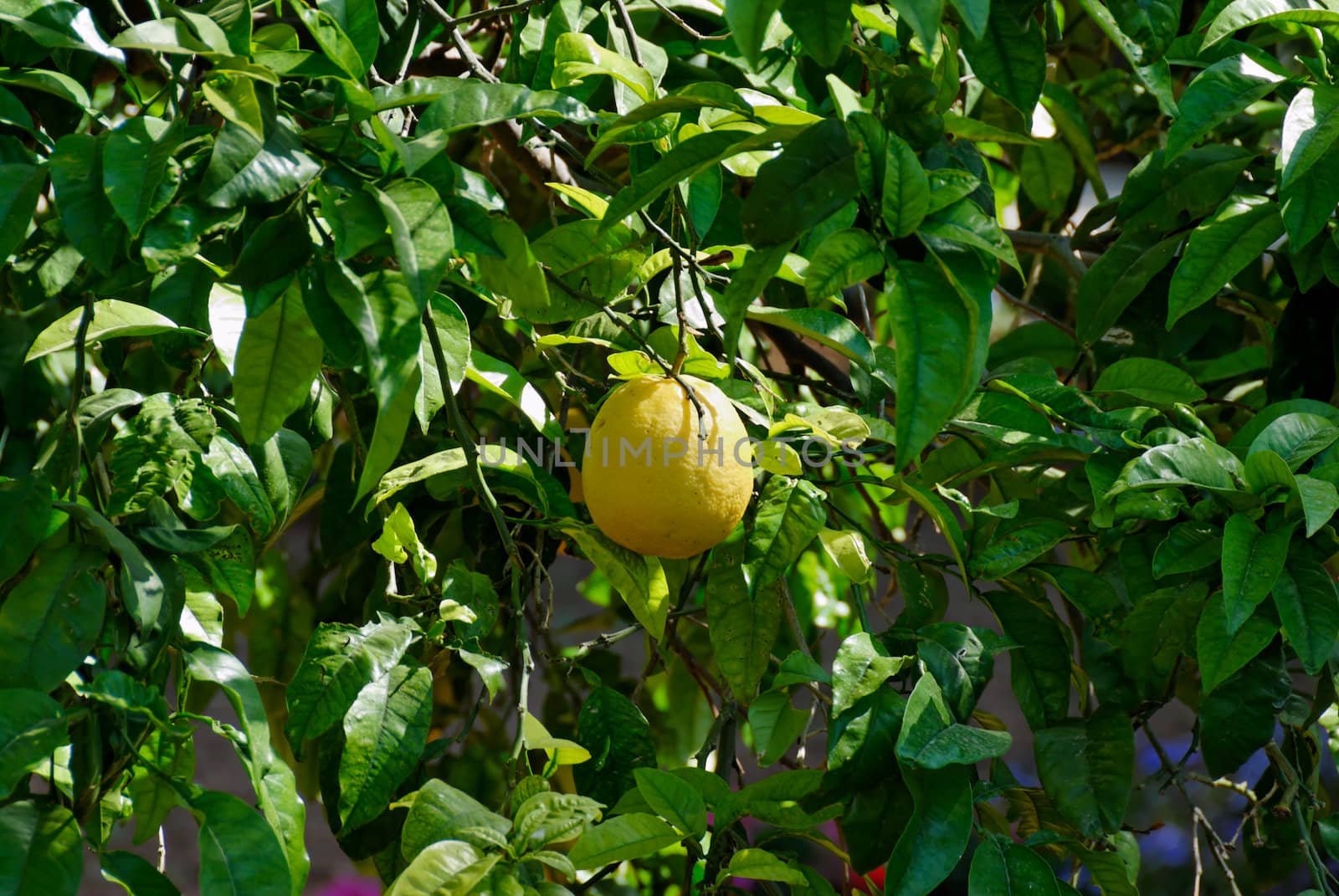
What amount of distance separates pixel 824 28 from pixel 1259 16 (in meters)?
0.51

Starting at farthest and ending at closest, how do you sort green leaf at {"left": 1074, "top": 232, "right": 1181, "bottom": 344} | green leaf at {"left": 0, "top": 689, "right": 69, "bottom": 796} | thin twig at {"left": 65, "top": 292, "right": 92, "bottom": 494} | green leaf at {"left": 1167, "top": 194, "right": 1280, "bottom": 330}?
green leaf at {"left": 1074, "top": 232, "right": 1181, "bottom": 344}, green leaf at {"left": 1167, "top": 194, "right": 1280, "bottom": 330}, thin twig at {"left": 65, "top": 292, "right": 92, "bottom": 494}, green leaf at {"left": 0, "top": 689, "right": 69, "bottom": 796}

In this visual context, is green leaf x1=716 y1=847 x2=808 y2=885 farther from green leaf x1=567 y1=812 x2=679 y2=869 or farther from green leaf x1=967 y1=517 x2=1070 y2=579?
green leaf x1=967 y1=517 x2=1070 y2=579

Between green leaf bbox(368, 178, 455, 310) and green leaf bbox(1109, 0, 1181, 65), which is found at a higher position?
green leaf bbox(1109, 0, 1181, 65)

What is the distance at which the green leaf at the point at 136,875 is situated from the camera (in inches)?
29.2

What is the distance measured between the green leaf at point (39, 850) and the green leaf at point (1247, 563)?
75 centimetres

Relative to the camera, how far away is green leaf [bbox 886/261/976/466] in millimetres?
634

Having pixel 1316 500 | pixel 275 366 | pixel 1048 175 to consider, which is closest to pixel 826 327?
pixel 1316 500

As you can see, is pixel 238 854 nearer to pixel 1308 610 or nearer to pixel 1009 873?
pixel 1009 873

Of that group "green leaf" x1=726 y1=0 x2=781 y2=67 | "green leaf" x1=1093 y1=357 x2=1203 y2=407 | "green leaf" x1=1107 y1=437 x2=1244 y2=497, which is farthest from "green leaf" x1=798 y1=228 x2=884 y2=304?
"green leaf" x1=1093 y1=357 x2=1203 y2=407

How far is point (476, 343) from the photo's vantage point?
53.5 inches

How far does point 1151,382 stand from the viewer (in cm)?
118

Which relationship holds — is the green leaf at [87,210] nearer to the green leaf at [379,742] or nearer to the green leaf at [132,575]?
the green leaf at [132,575]

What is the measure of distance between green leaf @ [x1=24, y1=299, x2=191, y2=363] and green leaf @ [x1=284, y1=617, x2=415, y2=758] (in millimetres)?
250

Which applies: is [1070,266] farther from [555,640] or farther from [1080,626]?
[555,640]
